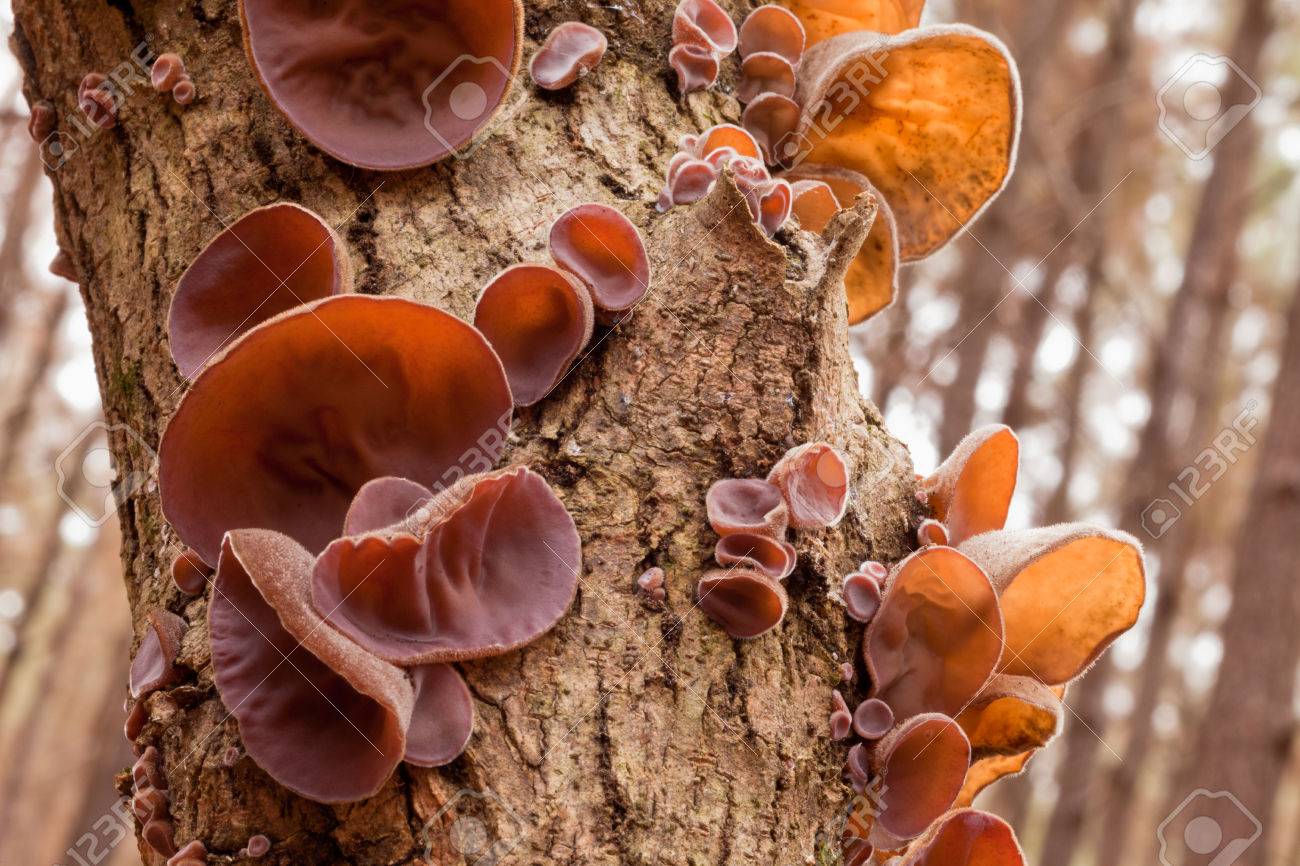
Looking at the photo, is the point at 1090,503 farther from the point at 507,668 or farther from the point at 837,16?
the point at 507,668

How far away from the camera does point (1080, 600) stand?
186 cm

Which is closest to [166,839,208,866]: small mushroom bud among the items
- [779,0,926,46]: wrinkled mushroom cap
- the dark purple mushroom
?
the dark purple mushroom

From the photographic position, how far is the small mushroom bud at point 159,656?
1.53 metres

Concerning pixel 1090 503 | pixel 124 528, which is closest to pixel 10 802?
pixel 1090 503

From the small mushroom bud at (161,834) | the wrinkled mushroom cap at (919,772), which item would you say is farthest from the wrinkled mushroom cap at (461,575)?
the wrinkled mushroom cap at (919,772)

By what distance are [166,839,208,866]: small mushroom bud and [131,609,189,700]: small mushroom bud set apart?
0.25 meters

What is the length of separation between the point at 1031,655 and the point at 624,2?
1.41m

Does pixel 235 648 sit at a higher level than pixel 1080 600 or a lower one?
higher

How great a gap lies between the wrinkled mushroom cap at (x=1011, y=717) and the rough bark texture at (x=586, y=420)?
30 centimetres

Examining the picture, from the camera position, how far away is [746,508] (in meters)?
1.56

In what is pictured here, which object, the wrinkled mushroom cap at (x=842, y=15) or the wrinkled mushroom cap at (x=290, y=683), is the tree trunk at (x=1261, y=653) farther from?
the wrinkled mushroom cap at (x=290, y=683)

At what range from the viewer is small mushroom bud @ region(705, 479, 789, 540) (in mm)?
1526

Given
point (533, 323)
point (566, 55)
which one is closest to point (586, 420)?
point (533, 323)

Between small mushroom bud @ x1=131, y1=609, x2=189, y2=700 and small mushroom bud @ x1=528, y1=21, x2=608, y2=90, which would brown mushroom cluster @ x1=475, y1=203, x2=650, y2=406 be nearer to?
small mushroom bud @ x1=528, y1=21, x2=608, y2=90
